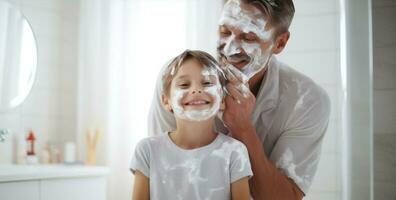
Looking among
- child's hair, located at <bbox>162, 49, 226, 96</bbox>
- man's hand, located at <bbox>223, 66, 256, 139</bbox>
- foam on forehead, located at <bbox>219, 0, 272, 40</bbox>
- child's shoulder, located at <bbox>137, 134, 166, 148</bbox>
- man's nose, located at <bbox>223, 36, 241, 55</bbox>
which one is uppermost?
foam on forehead, located at <bbox>219, 0, 272, 40</bbox>

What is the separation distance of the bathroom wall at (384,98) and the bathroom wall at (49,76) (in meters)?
1.16

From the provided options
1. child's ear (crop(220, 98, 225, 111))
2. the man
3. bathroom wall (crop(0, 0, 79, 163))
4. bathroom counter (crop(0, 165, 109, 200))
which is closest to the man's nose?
the man

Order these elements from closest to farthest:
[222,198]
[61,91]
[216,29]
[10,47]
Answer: [222,198] → [216,29] → [10,47] → [61,91]

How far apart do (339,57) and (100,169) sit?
89 centimetres

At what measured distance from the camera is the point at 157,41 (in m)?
1.41

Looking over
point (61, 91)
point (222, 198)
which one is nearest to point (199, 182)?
point (222, 198)

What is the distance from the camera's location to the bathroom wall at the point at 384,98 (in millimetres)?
1019

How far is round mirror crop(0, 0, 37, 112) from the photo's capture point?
1638 millimetres

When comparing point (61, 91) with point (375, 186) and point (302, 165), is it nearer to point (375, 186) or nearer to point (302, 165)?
point (302, 165)

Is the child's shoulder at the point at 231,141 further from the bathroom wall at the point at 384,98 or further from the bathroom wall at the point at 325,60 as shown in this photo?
the bathroom wall at the point at 384,98

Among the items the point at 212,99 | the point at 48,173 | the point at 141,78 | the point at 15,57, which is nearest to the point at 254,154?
the point at 212,99

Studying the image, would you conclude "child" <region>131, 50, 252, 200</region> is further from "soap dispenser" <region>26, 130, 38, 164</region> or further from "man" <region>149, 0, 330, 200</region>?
"soap dispenser" <region>26, 130, 38, 164</region>

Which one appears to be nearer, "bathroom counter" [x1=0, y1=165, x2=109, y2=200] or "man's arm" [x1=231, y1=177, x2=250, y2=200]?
"man's arm" [x1=231, y1=177, x2=250, y2=200]

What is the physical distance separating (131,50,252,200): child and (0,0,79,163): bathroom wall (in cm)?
90
